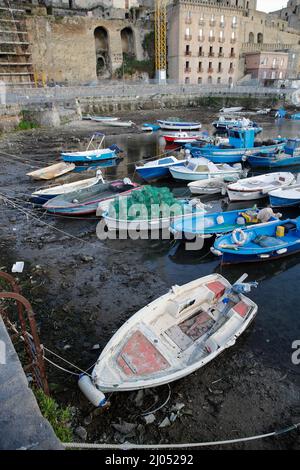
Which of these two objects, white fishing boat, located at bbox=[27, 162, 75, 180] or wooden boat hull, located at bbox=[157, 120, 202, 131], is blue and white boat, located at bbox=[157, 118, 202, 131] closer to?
wooden boat hull, located at bbox=[157, 120, 202, 131]

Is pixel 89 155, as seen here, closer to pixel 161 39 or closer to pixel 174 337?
pixel 174 337

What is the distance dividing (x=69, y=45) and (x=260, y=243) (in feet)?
191

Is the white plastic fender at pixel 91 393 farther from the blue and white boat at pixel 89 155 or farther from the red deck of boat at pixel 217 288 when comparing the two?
the blue and white boat at pixel 89 155

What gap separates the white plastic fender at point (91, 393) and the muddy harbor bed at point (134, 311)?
0.37m

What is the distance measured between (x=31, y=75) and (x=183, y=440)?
5934cm

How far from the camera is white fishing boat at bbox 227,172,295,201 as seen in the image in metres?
16.5

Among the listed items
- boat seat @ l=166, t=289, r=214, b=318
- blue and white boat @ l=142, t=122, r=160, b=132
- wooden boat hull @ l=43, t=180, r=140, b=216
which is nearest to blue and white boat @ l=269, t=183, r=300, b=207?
wooden boat hull @ l=43, t=180, r=140, b=216

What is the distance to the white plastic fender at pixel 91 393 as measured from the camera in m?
5.80

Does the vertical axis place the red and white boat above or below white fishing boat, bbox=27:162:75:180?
above

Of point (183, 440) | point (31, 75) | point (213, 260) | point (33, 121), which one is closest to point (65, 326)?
point (183, 440)

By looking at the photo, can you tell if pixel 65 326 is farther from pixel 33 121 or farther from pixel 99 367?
pixel 33 121

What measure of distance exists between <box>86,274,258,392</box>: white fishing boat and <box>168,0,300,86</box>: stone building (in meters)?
62.7

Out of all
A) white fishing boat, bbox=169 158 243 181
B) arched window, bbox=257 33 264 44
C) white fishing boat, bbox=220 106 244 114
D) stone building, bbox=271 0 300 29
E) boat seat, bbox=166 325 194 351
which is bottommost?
boat seat, bbox=166 325 194 351

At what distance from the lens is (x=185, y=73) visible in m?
62.2
